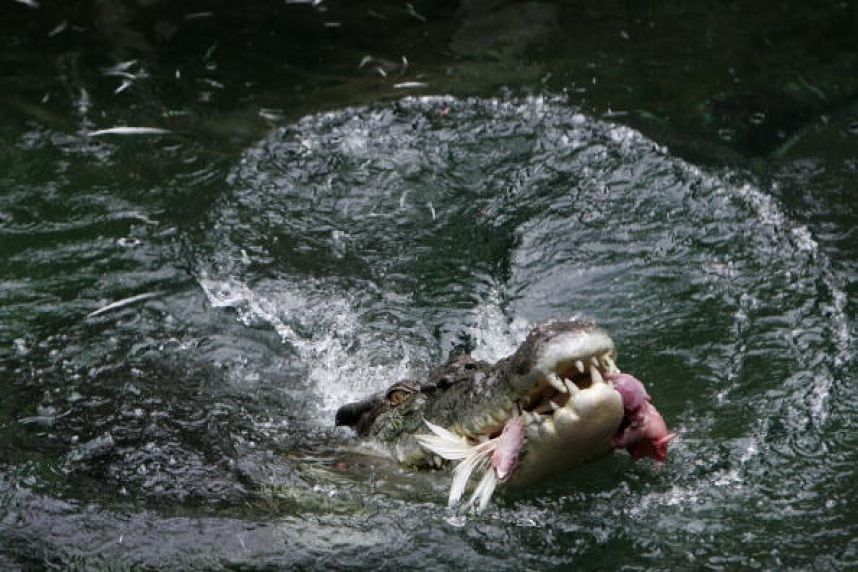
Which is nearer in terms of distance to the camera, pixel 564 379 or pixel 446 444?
pixel 564 379

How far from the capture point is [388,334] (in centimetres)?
618

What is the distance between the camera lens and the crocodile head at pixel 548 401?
354cm

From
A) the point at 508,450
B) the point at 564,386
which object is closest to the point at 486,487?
the point at 508,450

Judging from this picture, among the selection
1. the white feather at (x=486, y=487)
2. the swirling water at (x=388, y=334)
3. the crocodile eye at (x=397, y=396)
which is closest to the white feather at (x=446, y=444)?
the white feather at (x=486, y=487)

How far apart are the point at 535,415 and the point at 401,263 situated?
10.3ft

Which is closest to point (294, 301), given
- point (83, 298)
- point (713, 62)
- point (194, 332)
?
point (194, 332)

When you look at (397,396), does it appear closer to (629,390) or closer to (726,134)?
A: (629,390)

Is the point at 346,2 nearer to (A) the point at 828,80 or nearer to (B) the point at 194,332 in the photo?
(A) the point at 828,80

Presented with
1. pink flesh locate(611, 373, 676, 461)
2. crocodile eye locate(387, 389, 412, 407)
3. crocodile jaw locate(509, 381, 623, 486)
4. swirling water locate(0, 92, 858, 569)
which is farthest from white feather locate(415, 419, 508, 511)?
crocodile eye locate(387, 389, 412, 407)

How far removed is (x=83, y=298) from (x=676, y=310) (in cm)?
332

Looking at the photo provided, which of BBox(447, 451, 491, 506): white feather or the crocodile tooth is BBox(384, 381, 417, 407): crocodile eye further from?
the crocodile tooth

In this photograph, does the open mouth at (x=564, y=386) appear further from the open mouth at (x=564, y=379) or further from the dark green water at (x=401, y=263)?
the dark green water at (x=401, y=263)

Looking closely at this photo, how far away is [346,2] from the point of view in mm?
10289

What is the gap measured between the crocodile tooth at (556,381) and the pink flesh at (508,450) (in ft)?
0.67
